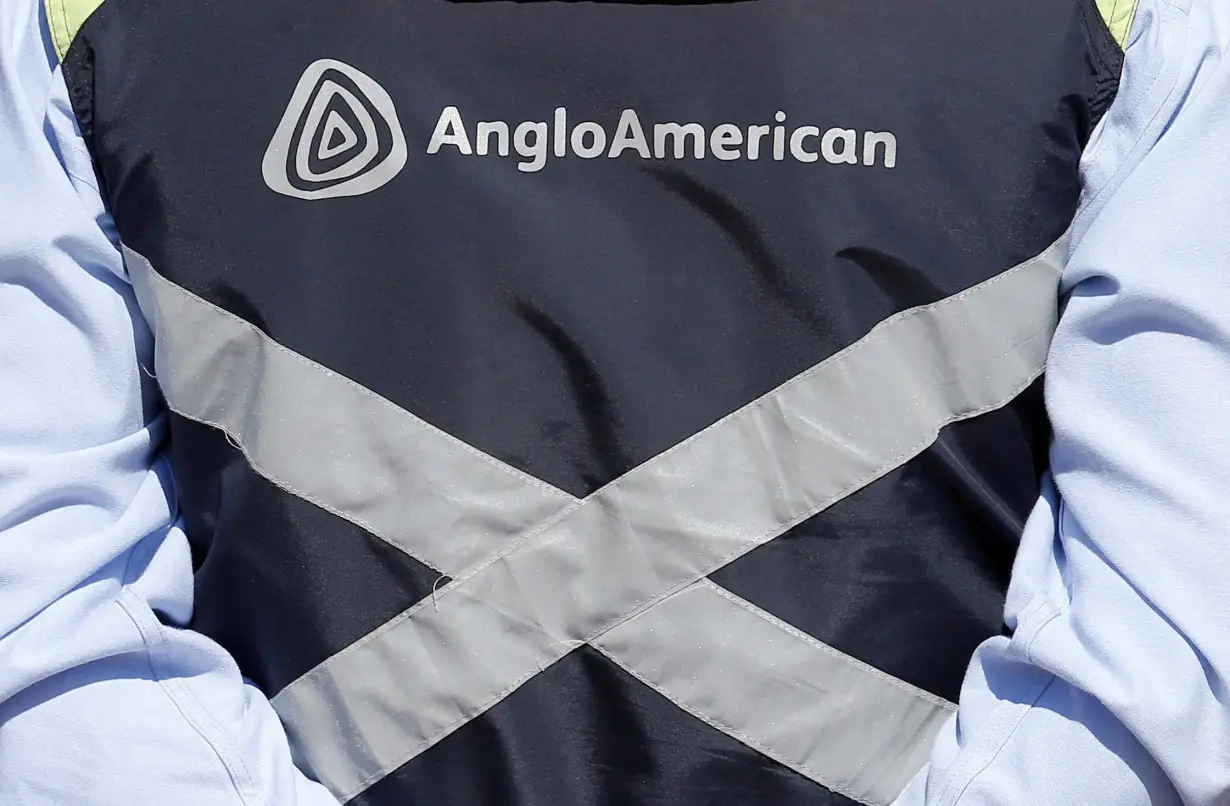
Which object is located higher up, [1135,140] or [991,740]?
[1135,140]

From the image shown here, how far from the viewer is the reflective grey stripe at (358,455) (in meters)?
1.03

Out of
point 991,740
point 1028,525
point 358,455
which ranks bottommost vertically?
point 991,740

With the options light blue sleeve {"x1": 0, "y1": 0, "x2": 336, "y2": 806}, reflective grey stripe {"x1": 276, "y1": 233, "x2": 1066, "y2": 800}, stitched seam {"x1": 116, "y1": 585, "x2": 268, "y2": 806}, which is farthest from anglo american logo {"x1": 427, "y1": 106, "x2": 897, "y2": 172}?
stitched seam {"x1": 116, "y1": 585, "x2": 268, "y2": 806}

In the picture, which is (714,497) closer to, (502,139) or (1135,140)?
(502,139)

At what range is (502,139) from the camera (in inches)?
39.9

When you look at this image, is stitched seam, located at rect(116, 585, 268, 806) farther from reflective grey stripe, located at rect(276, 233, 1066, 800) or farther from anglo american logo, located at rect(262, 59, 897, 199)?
anglo american logo, located at rect(262, 59, 897, 199)

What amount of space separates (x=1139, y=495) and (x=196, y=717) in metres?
0.73

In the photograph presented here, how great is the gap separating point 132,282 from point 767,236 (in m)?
0.51

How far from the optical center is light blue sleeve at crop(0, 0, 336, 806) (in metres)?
0.99

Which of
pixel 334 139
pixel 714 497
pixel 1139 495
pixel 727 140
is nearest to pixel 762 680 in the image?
pixel 714 497

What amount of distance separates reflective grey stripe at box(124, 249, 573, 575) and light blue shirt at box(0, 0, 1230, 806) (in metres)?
0.08

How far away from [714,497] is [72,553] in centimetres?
49

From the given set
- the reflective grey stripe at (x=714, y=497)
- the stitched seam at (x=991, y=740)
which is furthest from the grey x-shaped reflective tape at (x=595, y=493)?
the stitched seam at (x=991, y=740)

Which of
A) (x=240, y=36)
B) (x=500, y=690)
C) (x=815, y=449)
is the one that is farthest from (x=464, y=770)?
(x=240, y=36)
